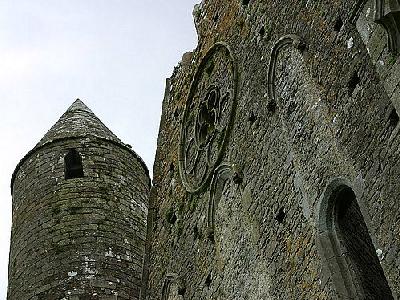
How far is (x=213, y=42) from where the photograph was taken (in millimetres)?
10219

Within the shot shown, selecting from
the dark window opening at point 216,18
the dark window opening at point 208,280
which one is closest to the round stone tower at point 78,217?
the dark window opening at point 208,280

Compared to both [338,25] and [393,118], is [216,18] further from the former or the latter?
[393,118]

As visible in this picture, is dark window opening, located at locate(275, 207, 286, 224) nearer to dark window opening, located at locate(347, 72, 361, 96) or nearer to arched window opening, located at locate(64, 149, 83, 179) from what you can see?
dark window opening, located at locate(347, 72, 361, 96)

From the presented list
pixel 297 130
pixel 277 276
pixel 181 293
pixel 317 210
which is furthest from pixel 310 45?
pixel 181 293

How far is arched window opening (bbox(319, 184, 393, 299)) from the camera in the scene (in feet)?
20.7

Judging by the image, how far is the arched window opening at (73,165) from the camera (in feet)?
43.4

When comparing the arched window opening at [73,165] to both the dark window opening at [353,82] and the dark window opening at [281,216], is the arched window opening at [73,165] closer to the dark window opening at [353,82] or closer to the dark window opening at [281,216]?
the dark window opening at [281,216]

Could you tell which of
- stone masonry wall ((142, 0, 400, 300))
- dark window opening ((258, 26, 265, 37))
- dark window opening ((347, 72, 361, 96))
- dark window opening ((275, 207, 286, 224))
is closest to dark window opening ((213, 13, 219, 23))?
stone masonry wall ((142, 0, 400, 300))

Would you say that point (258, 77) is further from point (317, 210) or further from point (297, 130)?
point (317, 210)

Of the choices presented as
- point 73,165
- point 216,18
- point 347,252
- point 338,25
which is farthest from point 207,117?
point 73,165

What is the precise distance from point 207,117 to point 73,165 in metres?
4.14

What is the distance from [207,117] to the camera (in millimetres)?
9984

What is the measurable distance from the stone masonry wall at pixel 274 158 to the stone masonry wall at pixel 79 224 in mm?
1611

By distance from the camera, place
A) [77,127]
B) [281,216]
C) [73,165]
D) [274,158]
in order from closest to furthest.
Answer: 1. [281,216]
2. [274,158]
3. [73,165]
4. [77,127]
